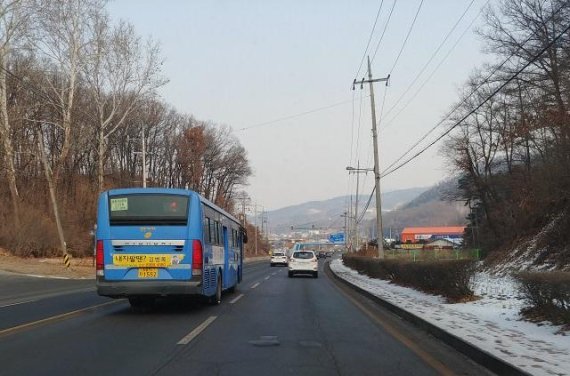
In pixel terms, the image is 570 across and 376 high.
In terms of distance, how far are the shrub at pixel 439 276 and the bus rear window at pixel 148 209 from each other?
6935 millimetres

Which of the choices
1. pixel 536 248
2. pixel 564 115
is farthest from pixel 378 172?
pixel 564 115

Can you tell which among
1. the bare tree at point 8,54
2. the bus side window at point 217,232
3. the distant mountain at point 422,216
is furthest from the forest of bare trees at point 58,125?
the distant mountain at point 422,216

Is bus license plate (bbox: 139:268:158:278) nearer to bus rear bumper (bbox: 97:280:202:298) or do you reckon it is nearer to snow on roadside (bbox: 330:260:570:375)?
bus rear bumper (bbox: 97:280:202:298)

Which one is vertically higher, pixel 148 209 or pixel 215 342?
pixel 148 209

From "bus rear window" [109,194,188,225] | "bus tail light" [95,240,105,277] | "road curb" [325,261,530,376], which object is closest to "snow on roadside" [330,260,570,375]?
"road curb" [325,261,530,376]

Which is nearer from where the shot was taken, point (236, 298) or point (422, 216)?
point (236, 298)

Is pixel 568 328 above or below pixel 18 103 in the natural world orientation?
below

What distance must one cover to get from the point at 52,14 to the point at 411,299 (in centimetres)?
3906

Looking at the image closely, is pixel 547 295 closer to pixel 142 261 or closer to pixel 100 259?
pixel 142 261

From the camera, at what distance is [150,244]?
44.7 feet

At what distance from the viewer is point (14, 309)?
48.8 ft

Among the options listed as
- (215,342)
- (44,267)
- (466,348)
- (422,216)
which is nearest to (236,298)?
(215,342)

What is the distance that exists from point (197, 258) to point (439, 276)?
682 cm

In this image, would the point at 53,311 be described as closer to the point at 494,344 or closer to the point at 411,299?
the point at 411,299
